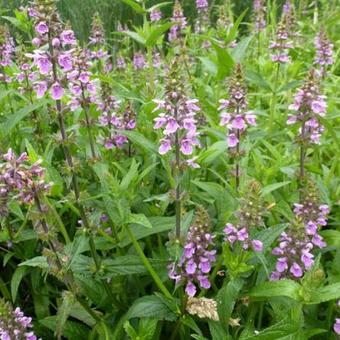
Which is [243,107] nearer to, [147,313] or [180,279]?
[180,279]

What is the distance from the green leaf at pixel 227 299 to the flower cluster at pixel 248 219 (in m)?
0.22

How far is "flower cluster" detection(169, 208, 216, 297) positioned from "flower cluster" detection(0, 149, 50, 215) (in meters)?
0.82

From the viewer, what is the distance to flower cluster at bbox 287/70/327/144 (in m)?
3.39

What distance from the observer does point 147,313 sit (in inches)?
115

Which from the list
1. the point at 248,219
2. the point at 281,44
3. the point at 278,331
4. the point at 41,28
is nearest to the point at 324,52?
the point at 281,44

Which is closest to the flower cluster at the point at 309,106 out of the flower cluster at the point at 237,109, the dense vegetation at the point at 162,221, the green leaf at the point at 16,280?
the dense vegetation at the point at 162,221

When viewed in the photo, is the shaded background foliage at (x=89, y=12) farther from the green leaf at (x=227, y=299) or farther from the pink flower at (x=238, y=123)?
the green leaf at (x=227, y=299)

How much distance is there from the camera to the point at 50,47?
2.77m

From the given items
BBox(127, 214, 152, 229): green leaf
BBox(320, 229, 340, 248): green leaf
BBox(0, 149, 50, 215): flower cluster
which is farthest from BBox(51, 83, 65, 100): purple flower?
BBox(320, 229, 340, 248): green leaf

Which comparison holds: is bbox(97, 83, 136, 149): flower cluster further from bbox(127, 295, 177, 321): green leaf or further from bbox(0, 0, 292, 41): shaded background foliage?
bbox(0, 0, 292, 41): shaded background foliage

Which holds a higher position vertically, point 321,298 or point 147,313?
point 321,298

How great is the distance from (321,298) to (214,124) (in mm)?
2263

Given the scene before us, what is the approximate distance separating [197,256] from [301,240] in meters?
0.61

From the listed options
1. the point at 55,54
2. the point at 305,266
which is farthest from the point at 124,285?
the point at 55,54
